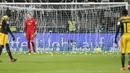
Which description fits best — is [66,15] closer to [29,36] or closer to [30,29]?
[30,29]

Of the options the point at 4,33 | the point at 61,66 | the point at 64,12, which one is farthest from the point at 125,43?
the point at 64,12

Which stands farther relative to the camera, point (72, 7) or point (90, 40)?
point (72, 7)

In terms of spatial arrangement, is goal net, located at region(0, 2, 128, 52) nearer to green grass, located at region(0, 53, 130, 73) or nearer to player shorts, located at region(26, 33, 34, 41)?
player shorts, located at region(26, 33, 34, 41)

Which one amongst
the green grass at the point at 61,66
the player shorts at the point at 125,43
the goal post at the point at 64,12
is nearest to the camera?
the green grass at the point at 61,66

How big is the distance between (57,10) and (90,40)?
345cm

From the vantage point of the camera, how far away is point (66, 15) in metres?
30.0

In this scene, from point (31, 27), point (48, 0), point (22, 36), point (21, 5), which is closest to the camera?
point (31, 27)

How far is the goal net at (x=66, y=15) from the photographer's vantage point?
29156 mm

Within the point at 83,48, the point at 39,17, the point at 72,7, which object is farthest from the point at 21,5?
the point at 83,48

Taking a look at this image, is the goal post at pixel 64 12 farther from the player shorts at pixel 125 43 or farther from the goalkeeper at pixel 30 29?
the player shorts at pixel 125 43

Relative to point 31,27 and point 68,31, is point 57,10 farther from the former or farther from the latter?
point 31,27

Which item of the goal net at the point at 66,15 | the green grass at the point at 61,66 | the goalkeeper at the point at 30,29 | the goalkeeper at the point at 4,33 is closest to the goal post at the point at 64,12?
the goal net at the point at 66,15

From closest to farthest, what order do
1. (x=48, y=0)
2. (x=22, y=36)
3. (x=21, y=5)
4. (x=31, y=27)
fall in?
(x=31, y=27), (x=22, y=36), (x=21, y=5), (x=48, y=0)

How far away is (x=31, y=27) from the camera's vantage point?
87.0 ft
